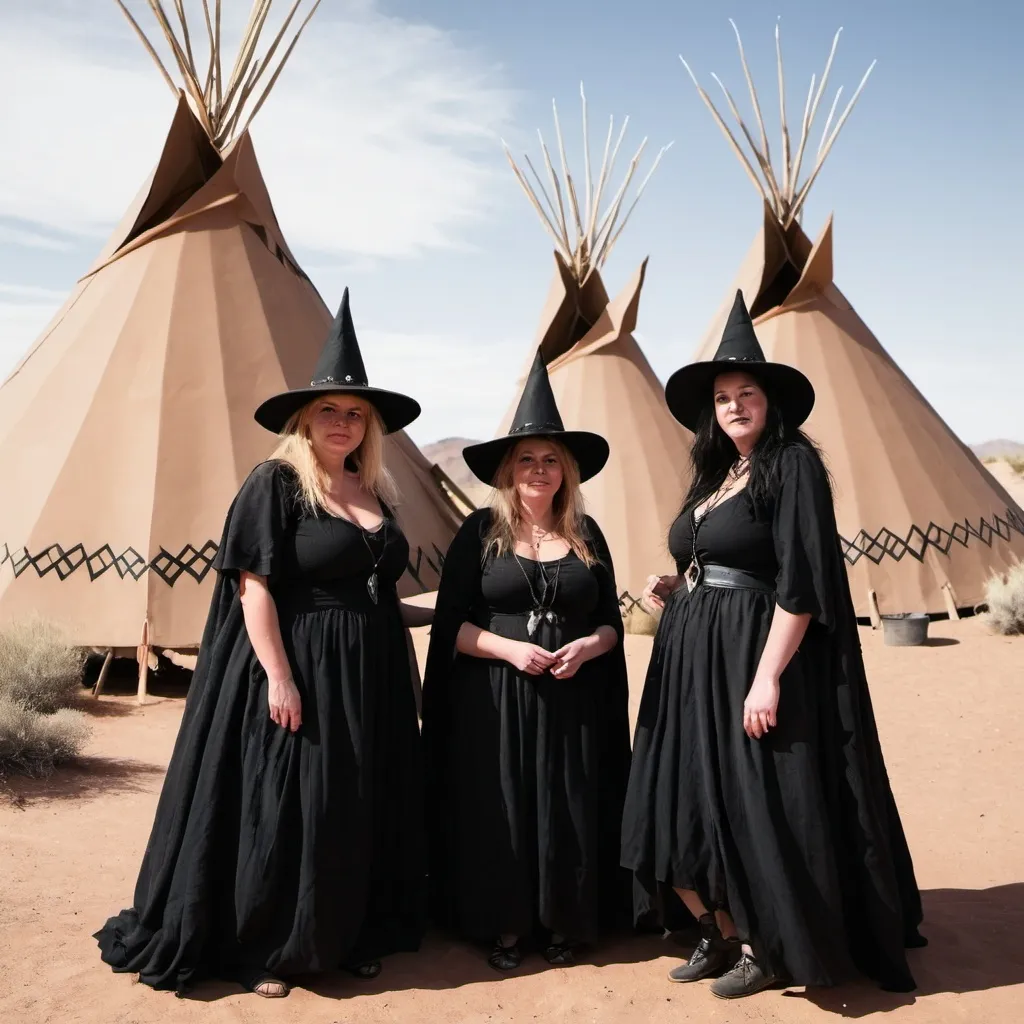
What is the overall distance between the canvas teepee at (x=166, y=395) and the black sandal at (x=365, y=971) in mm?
4129

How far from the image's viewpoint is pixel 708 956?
9.70 feet

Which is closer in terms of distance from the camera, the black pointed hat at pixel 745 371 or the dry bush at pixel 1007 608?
the black pointed hat at pixel 745 371

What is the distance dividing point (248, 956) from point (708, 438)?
1952mm

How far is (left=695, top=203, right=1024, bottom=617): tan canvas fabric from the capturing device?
902 cm

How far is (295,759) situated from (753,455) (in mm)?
1506

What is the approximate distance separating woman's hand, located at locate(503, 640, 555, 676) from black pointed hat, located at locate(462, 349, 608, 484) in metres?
0.61

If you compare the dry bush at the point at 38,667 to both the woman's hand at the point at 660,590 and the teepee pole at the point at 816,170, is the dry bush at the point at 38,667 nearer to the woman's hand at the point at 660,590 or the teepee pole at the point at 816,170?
the woman's hand at the point at 660,590

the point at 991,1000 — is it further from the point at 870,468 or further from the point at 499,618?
the point at 870,468

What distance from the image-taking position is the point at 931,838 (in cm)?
449

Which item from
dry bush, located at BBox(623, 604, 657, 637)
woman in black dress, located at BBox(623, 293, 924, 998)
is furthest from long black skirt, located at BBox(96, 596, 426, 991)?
dry bush, located at BBox(623, 604, 657, 637)

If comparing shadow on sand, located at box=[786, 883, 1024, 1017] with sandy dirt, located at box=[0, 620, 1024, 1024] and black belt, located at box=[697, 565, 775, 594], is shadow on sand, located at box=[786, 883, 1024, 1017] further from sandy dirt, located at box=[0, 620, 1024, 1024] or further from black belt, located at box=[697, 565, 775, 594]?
black belt, located at box=[697, 565, 775, 594]

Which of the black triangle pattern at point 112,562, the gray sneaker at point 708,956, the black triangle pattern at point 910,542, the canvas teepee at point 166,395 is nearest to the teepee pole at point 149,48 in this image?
the canvas teepee at point 166,395

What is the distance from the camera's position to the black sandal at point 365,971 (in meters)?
2.97

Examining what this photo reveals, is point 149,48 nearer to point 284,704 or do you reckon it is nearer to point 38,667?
point 38,667
